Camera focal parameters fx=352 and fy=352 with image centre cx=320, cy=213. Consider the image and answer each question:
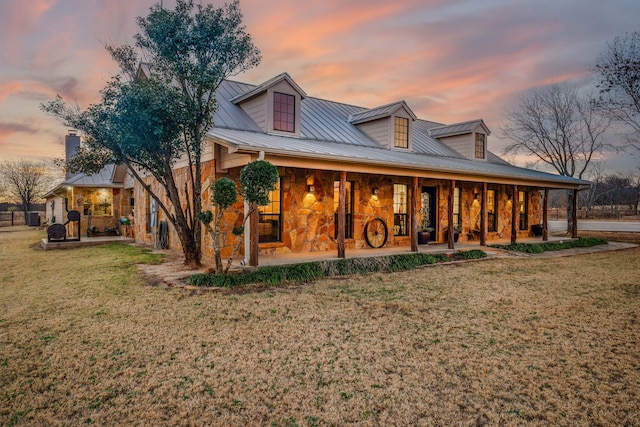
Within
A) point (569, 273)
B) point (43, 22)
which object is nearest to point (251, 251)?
point (569, 273)

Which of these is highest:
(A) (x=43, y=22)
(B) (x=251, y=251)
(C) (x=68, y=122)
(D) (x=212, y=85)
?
(A) (x=43, y=22)

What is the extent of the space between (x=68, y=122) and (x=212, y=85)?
3471mm

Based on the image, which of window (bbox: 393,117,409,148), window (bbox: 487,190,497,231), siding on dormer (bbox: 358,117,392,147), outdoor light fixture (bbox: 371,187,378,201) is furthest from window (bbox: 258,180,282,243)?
window (bbox: 487,190,497,231)

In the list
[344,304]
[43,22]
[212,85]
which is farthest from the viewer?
[43,22]

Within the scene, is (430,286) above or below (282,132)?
below

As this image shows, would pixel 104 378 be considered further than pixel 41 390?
Yes

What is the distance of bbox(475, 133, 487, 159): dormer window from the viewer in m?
16.1

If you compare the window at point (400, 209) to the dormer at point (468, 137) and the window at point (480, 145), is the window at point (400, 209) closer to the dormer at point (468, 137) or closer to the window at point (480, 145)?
the dormer at point (468, 137)

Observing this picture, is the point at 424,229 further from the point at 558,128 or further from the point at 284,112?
the point at 558,128

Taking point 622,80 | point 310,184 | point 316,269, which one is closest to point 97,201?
point 310,184

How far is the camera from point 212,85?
315 inches

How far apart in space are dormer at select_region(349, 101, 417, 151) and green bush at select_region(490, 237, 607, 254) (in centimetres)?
509

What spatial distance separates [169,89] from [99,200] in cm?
1174

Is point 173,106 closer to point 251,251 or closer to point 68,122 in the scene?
point 68,122
